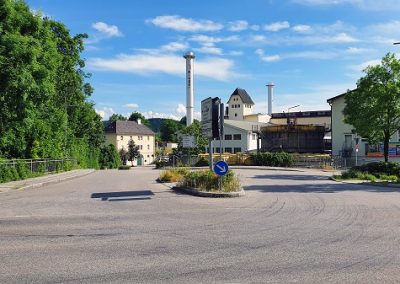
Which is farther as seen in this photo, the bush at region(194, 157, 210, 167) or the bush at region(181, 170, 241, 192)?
the bush at region(194, 157, 210, 167)

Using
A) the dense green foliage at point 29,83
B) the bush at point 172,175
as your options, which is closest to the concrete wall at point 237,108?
the dense green foliage at point 29,83

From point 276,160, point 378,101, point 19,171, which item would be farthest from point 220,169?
point 276,160

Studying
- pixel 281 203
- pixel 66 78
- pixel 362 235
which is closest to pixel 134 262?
pixel 362 235

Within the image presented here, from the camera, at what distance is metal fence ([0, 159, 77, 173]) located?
25372 mm

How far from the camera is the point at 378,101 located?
28.0 m

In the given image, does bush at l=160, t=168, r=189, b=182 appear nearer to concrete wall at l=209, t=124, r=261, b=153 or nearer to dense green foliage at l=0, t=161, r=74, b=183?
dense green foliage at l=0, t=161, r=74, b=183

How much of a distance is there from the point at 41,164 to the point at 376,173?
21947mm

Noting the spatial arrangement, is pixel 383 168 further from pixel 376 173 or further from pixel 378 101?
pixel 378 101

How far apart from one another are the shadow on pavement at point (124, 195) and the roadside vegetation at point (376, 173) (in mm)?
15221

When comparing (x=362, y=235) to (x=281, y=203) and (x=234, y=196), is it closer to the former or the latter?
(x=281, y=203)

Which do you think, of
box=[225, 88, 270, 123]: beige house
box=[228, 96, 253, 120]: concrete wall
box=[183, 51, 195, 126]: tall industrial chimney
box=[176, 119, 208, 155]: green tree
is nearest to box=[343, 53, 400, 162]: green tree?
box=[176, 119, 208, 155]: green tree

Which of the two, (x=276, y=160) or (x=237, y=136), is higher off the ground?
(x=237, y=136)

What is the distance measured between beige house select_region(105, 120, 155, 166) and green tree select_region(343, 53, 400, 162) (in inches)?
3113

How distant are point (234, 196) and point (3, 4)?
12820 millimetres
